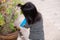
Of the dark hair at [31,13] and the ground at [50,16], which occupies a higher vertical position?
the dark hair at [31,13]

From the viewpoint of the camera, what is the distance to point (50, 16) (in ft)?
15.2

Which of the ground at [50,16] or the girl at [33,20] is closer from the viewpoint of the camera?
the girl at [33,20]

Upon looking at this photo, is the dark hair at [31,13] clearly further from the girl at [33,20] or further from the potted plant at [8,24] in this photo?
the potted plant at [8,24]

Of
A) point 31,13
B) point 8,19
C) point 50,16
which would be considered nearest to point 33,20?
point 31,13

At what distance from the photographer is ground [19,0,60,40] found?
3.93m

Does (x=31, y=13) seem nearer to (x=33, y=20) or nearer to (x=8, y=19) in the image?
(x=33, y=20)

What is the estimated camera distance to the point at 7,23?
3.09 meters

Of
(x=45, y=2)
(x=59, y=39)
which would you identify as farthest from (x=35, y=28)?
(x=45, y=2)

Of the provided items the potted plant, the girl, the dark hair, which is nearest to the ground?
the girl

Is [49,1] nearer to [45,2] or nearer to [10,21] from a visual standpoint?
[45,2]

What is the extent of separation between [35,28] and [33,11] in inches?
10.2

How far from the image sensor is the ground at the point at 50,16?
393 cm

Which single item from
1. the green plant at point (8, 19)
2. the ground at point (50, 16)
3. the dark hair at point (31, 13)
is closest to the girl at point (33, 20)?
the dark hair at point (31, 13)

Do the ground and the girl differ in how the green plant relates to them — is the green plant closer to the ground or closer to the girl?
the girl
